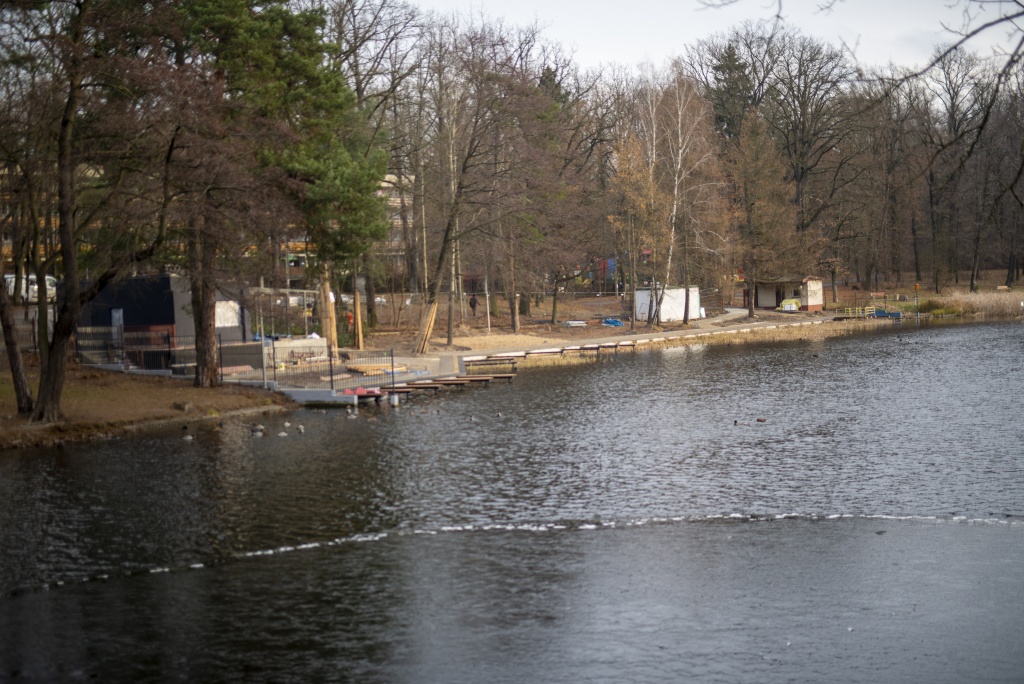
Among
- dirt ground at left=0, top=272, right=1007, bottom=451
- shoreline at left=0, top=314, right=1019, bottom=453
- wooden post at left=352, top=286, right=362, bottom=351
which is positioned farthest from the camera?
wooden post at left=352, top=286, right=362, bottom=351

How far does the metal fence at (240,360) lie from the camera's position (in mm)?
35625

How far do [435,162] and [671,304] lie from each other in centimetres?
1916

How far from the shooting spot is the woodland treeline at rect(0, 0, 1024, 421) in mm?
26094

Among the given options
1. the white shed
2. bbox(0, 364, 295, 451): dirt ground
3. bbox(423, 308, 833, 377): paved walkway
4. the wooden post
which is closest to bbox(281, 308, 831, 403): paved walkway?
bbox(423, 308, 833, 377): paved walkway

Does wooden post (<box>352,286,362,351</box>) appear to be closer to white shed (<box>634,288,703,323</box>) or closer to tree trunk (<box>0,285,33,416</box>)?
tree trunk (<box>0,285,33,416</box>)

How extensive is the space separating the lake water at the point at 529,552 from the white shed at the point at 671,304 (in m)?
39.0

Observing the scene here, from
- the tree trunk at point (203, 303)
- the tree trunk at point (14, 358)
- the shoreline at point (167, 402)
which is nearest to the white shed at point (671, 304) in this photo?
the shoreline at point (167, 402)

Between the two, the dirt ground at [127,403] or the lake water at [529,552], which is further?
the dirt ground at [127,403]

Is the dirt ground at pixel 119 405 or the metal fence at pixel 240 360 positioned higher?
the metal fence at pixel 240 360

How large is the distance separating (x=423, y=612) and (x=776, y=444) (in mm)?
13430

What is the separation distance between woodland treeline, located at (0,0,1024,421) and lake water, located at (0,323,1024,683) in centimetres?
485

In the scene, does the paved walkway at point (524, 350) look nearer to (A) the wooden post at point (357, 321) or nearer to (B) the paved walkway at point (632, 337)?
(B) the paved walkway at point (632, 337)

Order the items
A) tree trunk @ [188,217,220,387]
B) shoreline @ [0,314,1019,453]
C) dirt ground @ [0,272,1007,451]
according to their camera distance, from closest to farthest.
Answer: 1. shoreline @ [0,314,1019,453]
2. dirt ground @ [0,272,1007,451]
3. tree trunk @ [188,217,220,387]

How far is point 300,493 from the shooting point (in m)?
19.5
